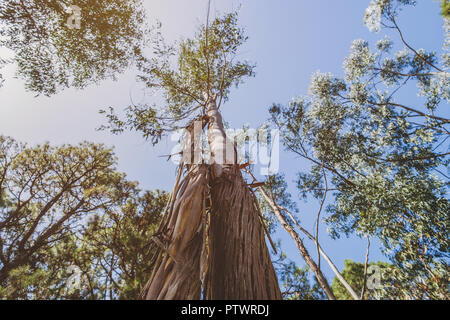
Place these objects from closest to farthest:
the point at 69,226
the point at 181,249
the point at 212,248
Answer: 1. the point at 181,249
2. the point at 212,248
3. the point at 69,226

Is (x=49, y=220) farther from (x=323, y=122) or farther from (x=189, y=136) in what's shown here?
(x=323, y=122)

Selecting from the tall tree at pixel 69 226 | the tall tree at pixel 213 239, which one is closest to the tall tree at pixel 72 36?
the tall tree at pixel 69 226

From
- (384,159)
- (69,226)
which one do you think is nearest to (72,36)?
(69,226)

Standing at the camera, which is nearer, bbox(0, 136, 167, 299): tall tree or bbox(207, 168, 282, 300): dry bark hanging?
bbox(207, 168, 282, 300): dry bark hanging

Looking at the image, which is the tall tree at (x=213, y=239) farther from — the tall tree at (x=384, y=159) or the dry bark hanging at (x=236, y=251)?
the tall tree at (x=384, y=159)

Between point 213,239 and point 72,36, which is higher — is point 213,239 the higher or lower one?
the lower one

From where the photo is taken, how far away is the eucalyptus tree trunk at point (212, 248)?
101cm

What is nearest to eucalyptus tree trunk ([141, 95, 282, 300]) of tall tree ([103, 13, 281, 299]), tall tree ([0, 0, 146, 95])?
tall tree ([103, 13, 281, 299])

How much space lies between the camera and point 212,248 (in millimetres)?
1235

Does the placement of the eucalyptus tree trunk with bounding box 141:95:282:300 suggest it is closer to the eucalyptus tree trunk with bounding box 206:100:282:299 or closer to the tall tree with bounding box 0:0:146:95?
the eucalyptus tree trunk with bounding box 206:100:282:299

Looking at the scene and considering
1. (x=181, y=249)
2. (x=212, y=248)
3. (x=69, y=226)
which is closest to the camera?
(x=181, y=249)

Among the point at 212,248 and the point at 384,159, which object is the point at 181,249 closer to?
the point at 212,248

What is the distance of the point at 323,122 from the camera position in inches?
217

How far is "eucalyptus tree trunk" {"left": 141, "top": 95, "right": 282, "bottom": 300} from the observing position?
101cm
